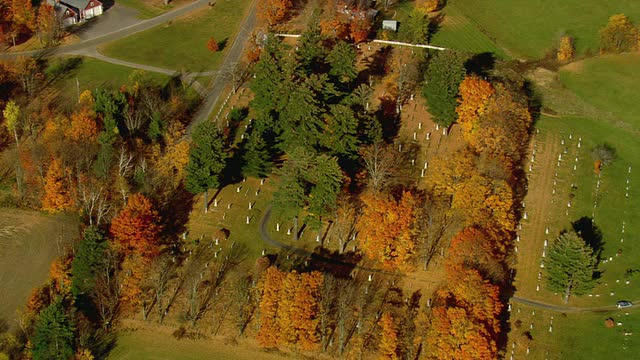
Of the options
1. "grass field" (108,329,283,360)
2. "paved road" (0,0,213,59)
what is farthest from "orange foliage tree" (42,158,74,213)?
"paved road" (0,0,213,59)

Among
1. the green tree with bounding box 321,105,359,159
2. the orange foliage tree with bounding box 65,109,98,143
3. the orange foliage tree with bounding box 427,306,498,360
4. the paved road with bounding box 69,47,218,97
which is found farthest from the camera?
the paved road with bounding box 69,47,218,97

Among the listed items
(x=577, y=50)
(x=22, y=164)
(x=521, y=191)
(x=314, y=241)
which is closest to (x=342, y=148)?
(x=314, y=241)

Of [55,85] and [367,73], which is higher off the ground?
[367,73]

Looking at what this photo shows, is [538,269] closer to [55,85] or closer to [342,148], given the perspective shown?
[342,148]

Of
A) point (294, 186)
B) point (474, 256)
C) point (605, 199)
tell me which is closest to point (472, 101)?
point (605, 199)

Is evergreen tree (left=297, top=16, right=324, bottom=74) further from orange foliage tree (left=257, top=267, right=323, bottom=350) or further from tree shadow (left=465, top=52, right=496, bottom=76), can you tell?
orange foliage tree (left=257, top=267, right=323, bottom=350)

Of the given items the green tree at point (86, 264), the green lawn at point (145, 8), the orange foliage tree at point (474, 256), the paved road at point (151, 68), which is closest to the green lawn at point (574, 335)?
the orange foliage tree at point (474, 256)

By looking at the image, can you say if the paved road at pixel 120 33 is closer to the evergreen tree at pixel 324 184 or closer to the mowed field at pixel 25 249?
the mowed field at pixel 25 249
